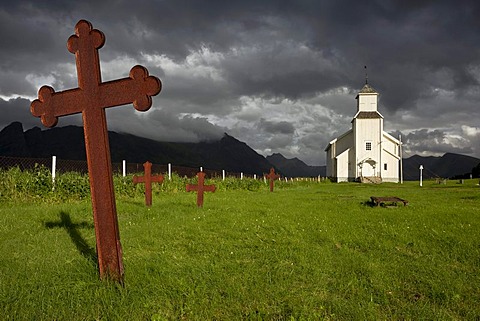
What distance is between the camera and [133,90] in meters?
4.57

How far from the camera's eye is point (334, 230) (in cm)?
828

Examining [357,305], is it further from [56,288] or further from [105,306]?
[56,288]

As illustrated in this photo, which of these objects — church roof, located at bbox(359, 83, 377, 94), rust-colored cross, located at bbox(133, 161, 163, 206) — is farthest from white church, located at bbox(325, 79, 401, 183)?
rust-colored cross, located at bbox(133, 161, 163, 206)

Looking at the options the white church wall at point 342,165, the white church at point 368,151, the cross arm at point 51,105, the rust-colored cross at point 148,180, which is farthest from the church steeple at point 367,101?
the cross arm at point 51,105

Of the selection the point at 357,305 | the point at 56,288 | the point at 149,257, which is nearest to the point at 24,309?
the point at 56,288

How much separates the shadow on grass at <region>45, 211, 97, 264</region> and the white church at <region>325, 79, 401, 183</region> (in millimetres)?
44224

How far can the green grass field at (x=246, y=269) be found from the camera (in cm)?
419

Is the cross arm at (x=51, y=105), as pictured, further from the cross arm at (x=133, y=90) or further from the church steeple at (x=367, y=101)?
the church steeple at (x=367, y=101)

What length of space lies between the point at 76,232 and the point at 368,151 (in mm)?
47182

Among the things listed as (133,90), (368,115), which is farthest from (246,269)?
(368,115)

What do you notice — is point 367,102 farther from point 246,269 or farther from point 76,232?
point 246,269

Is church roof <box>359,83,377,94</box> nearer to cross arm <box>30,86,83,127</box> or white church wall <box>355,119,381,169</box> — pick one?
white church wall <box>355,119,381,169</box>

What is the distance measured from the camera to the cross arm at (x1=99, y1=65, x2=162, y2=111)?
4461mm

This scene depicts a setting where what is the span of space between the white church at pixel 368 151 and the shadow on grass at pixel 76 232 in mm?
44224
